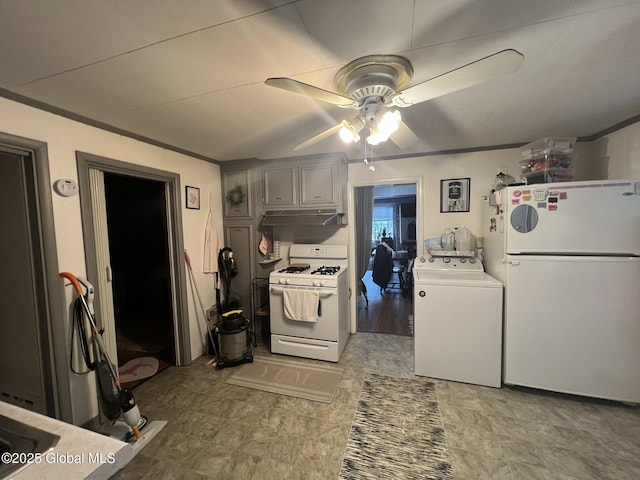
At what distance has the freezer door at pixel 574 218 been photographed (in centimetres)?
186

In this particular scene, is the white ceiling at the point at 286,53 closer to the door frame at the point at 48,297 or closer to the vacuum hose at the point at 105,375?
the door frame at the point at 48,297

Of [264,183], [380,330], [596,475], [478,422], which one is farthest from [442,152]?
[596,475]

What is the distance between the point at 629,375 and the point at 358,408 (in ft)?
6.74

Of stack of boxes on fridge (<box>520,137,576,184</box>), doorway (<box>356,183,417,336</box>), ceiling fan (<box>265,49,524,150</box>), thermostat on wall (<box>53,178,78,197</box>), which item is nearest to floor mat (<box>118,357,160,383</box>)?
thermostat on wall (<box>53,178,78,197</box>)

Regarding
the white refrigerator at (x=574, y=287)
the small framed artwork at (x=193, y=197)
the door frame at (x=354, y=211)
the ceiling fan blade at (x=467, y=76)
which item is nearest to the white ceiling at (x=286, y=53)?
the ceiling fan blade at (x=467, y=76)

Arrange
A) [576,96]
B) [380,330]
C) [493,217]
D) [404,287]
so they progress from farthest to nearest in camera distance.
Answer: [404,287], [380,330], [493,217], [576,96]

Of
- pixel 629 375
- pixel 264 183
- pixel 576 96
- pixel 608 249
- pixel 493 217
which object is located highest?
pixel 576 96

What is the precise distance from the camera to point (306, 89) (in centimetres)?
114

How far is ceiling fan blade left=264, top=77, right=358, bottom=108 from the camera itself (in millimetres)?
1065

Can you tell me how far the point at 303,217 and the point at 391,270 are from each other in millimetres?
2508

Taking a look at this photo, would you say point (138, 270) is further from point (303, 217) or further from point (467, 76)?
point (467, 76)

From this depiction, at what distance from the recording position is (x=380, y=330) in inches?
138

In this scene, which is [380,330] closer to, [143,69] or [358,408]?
[358,408]

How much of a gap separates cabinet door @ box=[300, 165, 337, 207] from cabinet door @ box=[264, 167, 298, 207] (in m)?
0.10
